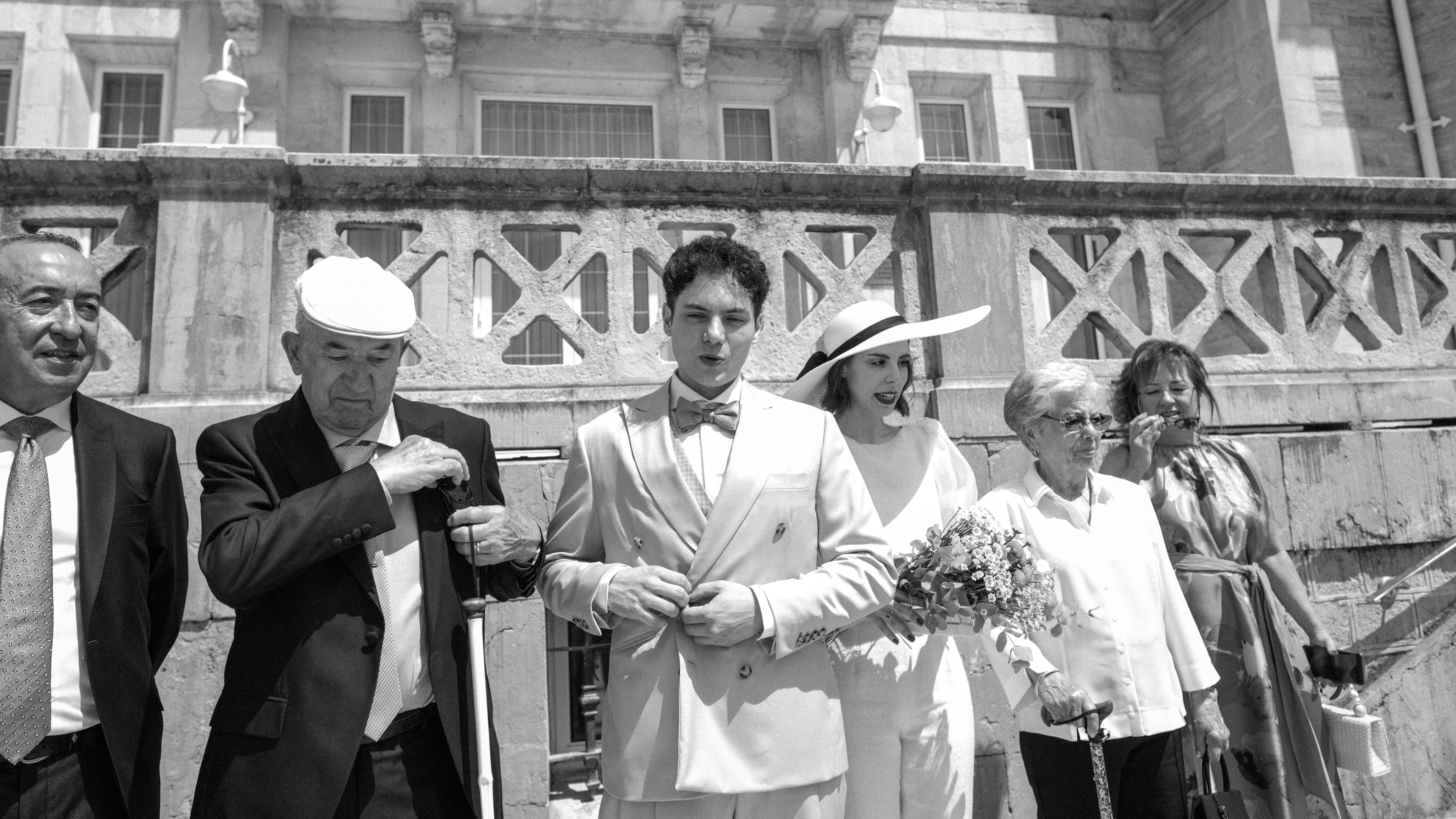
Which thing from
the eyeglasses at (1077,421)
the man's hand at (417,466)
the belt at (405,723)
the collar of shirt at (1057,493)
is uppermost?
the eyeglasses at (1077,421)

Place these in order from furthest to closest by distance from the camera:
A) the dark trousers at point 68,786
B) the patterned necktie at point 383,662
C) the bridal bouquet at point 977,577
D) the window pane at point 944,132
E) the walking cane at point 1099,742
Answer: the window pane at point 944,132, the walking cane at point 1099,742, the bridal bouquet at point 977,577, the patterned necktie at point 383,662, the dark trousers at point 68,786

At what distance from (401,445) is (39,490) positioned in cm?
89

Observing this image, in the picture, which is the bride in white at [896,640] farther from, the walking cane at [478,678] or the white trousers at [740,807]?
the walking cane at [478,678]

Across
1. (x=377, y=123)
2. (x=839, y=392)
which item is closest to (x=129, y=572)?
(x=839, y=392)

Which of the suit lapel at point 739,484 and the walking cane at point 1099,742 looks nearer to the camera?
the suit lapel at point 739,484

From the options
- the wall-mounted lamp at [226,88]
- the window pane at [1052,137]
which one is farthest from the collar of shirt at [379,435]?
the window pane at [1052,137]

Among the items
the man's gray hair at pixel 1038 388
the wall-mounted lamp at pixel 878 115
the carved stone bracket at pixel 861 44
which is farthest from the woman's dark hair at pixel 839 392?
the carved stone bracket at pixel 861 44

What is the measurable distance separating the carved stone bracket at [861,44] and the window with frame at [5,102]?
8.67m

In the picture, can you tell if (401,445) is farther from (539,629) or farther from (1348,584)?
(1348,584)

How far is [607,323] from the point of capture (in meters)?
4.53

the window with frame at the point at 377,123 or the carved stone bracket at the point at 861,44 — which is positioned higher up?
the carved stone bracket at the point at 861,44

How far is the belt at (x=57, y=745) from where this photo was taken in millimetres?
2184

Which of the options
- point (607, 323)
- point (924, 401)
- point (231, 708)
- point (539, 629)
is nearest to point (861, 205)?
point (924, 401)

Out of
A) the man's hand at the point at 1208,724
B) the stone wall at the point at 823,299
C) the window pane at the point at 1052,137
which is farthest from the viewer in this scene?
the window pane at the point at 1052,137
